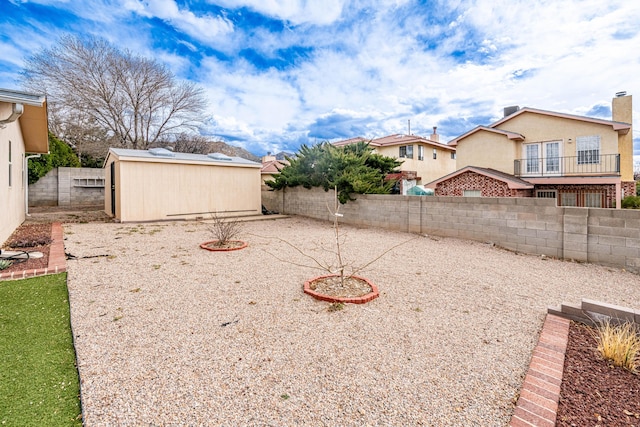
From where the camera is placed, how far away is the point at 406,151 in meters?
21.4

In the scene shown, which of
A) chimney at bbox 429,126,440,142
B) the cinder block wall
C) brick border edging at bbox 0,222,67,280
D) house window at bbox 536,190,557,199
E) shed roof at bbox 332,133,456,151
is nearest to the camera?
brick border edging at bbox 0,222,67,280

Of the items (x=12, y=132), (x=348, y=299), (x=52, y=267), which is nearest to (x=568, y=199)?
(x=348, y=299)

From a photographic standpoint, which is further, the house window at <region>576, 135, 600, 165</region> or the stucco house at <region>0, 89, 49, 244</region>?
the house window at <region>576, 135, 600, 165</region>

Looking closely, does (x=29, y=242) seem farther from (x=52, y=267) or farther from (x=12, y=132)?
(x=12, y=132)

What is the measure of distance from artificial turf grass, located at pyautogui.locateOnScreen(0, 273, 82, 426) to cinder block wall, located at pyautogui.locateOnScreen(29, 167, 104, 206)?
1627 centimetres

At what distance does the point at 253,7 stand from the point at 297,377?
1165 centimetres

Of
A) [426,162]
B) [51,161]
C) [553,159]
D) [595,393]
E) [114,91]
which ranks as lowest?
[595,393]

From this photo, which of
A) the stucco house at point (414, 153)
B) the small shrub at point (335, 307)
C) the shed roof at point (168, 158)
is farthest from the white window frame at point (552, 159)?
the small shrub at point (335, 307)

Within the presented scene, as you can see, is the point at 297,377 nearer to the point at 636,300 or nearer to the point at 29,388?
the point at 29,388

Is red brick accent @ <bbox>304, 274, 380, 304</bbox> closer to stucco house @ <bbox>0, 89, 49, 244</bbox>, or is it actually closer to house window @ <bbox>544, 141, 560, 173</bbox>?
stucco house @ <bbox>0, 89, 49, 244</bbox>

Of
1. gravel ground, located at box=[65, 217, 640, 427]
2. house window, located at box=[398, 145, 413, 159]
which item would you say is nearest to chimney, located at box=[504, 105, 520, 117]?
house window, located at box=[398, 145, 413, 159]

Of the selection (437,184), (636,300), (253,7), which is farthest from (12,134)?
Result: (437,184)

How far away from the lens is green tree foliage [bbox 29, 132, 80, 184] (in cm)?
1525

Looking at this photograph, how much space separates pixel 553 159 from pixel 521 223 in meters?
11.3
